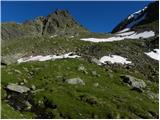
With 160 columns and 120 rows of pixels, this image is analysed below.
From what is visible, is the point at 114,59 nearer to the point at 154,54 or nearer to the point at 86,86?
the point at 154,54

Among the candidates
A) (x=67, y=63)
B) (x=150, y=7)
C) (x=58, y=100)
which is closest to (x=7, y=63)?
(x=67, y=63)

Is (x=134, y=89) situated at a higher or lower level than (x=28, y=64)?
lower

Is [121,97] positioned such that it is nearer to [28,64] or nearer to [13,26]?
[28,64]

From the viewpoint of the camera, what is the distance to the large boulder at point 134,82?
65.9 metres

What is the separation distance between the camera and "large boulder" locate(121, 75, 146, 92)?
65.9m

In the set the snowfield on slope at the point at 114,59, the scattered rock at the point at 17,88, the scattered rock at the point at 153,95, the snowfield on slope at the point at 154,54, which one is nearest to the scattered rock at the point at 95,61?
the snowfield on slope at the point at 114,59

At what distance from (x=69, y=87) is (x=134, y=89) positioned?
10.5 metres

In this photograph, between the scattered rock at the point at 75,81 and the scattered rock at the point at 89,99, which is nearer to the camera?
the scattered rock at the point at 89,99

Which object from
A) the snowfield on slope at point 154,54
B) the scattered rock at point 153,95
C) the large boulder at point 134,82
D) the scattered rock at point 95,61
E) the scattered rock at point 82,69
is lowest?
the scattered rock at point 153,95

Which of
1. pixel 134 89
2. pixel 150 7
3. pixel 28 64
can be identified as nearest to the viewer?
pixel 134 89

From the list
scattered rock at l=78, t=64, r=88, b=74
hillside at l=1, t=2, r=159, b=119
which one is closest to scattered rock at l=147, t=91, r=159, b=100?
hillside at l=1, t=2, r=159, b=119

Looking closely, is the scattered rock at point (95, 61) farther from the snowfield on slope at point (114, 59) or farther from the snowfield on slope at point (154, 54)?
the snowfield on slope at point (154, 54)

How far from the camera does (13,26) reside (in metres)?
196

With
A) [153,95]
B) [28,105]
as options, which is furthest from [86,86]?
[28,105]
